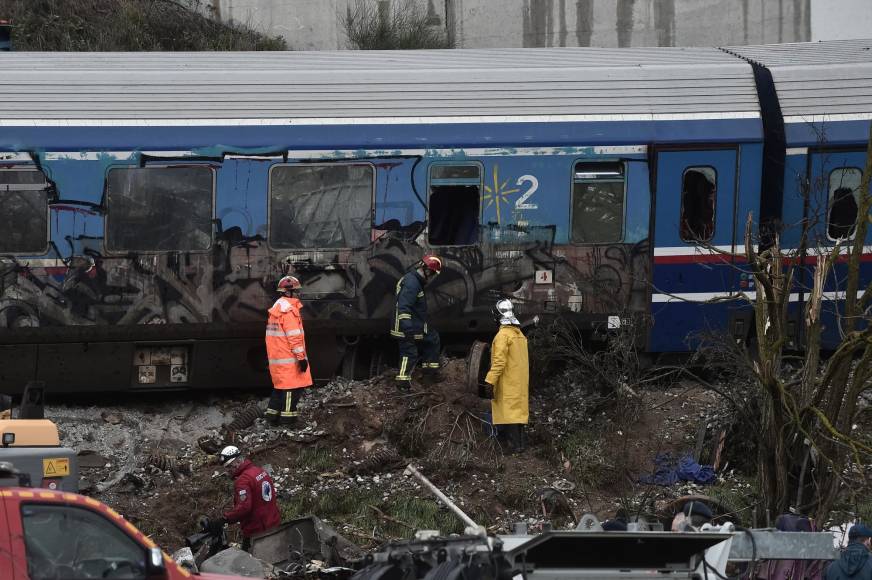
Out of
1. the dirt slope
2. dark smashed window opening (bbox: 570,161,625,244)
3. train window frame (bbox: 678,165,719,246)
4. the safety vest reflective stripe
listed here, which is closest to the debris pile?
the dirt slope

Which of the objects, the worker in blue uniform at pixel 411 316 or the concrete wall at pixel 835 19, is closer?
the worker in blue uniform at pixel 411 316

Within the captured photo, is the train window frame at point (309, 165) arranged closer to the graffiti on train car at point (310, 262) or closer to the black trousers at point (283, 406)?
the graffiti on train car at point (310, 262)

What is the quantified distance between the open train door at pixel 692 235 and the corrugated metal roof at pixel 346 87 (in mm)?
619

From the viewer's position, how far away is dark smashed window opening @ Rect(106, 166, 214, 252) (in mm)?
14234

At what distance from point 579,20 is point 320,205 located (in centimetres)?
1274

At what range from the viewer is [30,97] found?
14.2 meters

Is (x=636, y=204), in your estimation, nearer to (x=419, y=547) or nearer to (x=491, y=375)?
(x=491, y=375)

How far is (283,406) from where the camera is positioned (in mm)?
Result: 13828

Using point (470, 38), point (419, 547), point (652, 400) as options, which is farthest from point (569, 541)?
point (470, 38)

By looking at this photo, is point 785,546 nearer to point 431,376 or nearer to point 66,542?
point 66,542

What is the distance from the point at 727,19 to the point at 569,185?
41.7 ft

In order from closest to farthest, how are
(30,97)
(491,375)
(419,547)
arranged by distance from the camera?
(419,547) → (491,375) → (30,97)

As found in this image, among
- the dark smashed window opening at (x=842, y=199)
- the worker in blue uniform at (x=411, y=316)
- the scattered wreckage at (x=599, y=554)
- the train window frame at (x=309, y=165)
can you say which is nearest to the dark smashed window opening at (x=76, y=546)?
the scattered wreckage at (x=599, y=554)

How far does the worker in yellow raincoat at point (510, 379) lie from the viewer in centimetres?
1338
